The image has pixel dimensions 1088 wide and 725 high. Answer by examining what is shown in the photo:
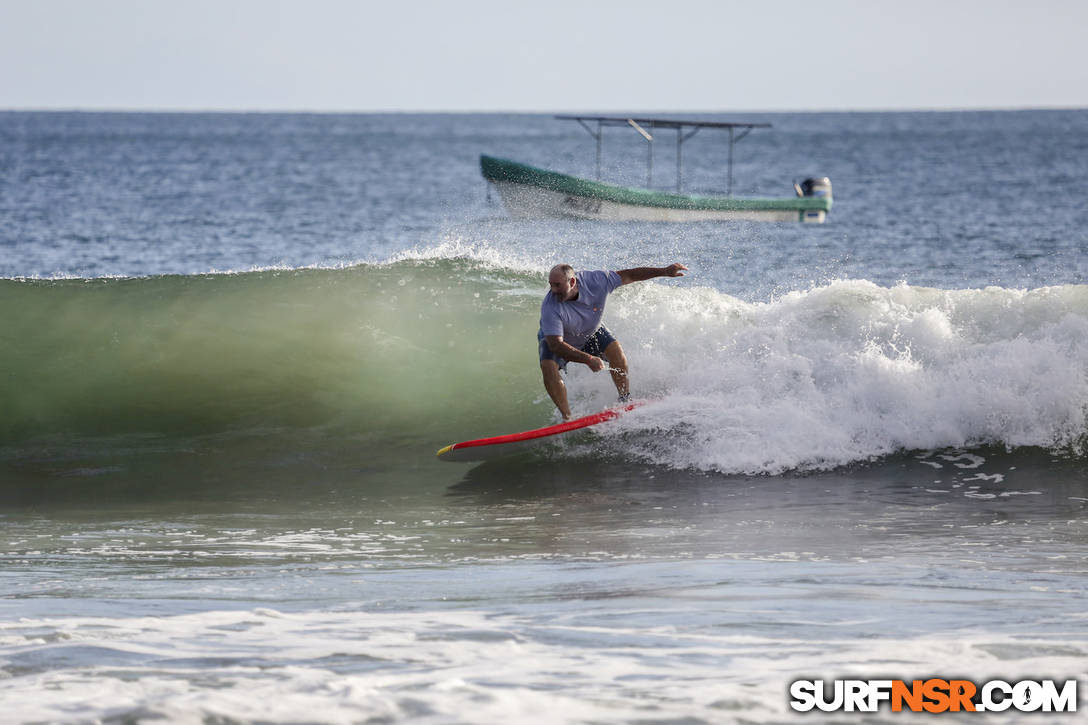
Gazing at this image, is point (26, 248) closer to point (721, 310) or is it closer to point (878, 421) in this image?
point (721, 310)

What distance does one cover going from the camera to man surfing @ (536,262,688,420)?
1015cm

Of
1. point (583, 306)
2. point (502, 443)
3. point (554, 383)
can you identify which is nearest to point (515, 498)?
point (502, 443)

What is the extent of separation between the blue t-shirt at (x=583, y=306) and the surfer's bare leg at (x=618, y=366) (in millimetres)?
374

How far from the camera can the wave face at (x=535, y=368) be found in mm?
10547

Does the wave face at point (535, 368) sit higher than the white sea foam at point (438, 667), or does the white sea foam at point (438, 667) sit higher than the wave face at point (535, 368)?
the wave face at point (535, 368)

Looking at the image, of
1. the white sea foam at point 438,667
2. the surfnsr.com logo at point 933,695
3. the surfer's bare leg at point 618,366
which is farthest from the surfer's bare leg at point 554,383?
the surfnsr.com logo at point 933,695

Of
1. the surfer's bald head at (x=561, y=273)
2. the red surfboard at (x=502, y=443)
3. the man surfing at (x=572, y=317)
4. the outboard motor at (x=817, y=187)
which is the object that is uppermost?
the outboard motor at (x=817, y=187)

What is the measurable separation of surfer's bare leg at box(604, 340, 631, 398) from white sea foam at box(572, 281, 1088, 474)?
14.1 inches

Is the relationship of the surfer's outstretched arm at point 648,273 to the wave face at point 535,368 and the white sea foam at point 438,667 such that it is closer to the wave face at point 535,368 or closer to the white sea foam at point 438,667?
the wave face at point 535,368

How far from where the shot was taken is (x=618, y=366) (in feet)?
35.8

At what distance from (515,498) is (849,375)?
3.71 meters

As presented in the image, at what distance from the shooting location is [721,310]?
12930 mm

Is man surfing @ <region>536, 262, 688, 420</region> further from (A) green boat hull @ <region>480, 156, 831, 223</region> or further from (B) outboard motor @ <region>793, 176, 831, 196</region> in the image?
(B) outboard motor @ <region>793, 176, 831, 196</region>

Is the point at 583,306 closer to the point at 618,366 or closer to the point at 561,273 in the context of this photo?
the point at 561,273
